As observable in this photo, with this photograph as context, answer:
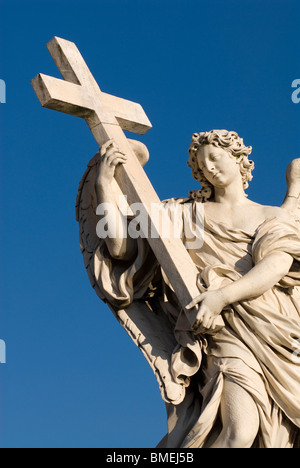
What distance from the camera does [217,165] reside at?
361 inches

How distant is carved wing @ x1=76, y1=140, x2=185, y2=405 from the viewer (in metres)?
8.48

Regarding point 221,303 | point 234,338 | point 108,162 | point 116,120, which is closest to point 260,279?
point 221,303

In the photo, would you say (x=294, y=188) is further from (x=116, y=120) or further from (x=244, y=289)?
(x=116, y=120)

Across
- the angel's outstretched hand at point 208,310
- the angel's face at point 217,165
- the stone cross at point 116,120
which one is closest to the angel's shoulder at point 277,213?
the angel's face at point 217,165

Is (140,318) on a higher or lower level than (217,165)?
lower

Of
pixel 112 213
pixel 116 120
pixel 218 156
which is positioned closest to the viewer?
pixel 112 213

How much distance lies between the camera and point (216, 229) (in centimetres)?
902

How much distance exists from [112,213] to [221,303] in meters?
1.41

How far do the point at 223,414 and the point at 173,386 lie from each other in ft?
1.70

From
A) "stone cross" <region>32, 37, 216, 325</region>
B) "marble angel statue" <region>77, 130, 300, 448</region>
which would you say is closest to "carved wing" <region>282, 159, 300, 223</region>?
"marble angel statue" <region>77, 130, 300, 448</region>

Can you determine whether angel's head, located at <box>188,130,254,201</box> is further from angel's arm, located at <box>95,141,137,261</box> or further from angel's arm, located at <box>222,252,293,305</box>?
angel's arm, located at <box>222,252,293,305</box>
